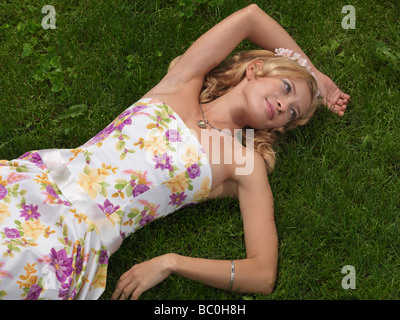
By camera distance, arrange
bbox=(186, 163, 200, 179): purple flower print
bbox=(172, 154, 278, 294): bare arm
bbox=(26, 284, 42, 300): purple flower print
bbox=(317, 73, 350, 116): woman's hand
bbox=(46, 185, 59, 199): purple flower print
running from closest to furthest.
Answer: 1. bbox=(26, 284, 42, 300): purple flower print
2. bbox=(46, 185, 59, 199): purple flower print
3. bbox=(172, 154, 278, 294): bare arm
4. bbox=(186, 163, 200, 179): purple flower print
5. bbox=(317, 73, 350, 116): woman's hand

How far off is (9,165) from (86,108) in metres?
1.01

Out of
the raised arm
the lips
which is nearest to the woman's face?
the lips

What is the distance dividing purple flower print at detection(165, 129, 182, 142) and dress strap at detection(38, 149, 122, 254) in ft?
2.14

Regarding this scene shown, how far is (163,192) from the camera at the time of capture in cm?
326

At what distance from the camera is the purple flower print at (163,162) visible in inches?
127

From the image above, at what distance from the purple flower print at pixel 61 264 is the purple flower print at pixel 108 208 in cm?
37

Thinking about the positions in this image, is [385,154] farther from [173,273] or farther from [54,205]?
[54,205]

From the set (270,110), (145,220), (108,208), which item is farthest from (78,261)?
(270,110)

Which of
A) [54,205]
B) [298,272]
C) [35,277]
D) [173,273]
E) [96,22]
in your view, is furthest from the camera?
[96,22]

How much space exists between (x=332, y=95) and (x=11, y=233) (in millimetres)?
2602

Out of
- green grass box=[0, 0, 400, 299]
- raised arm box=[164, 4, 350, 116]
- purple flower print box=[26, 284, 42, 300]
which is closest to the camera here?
purple flower print box=[26, 284, 42, 300]

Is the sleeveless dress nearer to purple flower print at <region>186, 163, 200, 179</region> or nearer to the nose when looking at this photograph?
purple flower print at <region>186, 163, 200, 179</region>

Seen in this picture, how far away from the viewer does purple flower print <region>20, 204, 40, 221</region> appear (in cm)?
290
